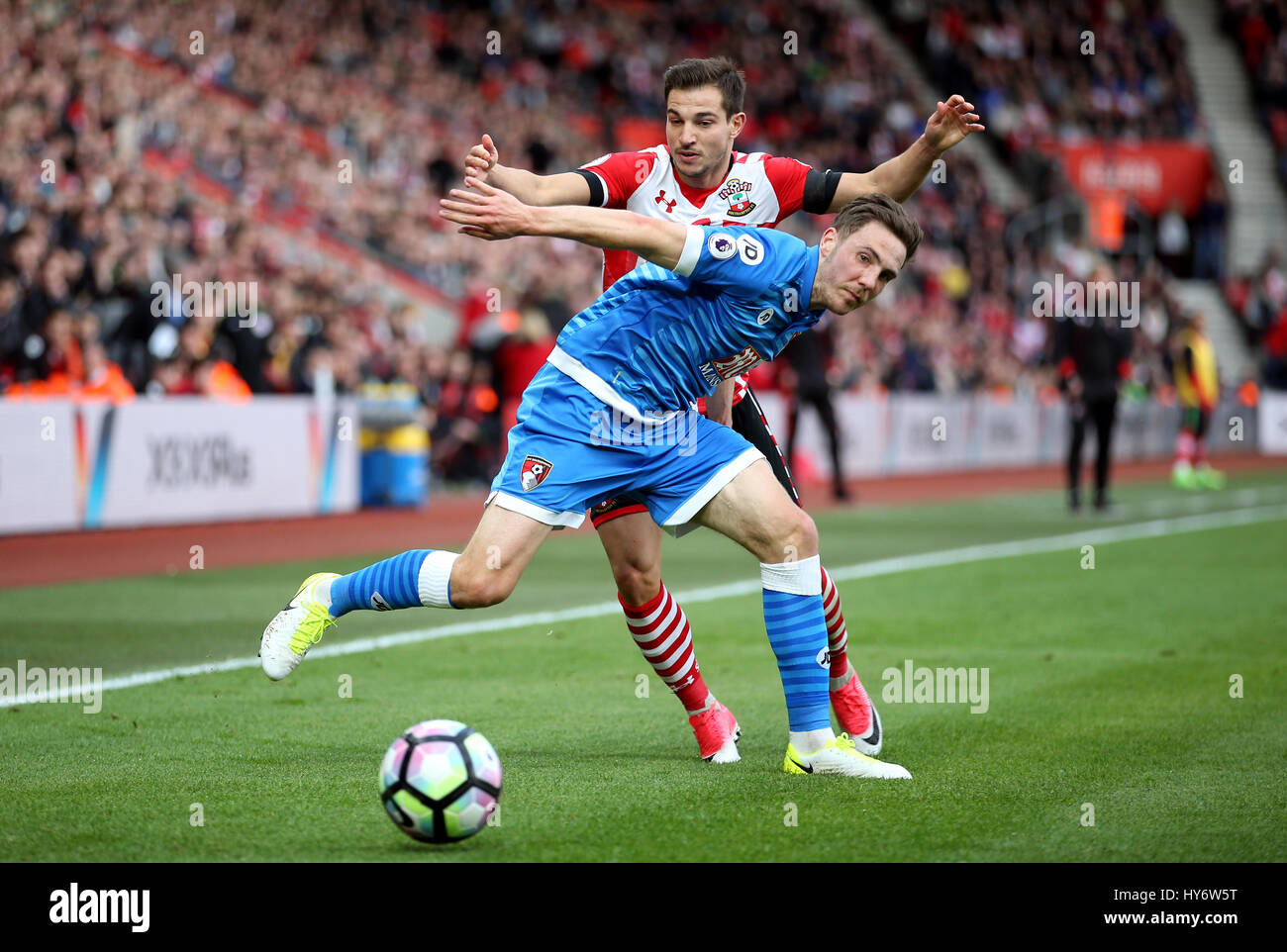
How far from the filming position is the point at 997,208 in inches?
1442

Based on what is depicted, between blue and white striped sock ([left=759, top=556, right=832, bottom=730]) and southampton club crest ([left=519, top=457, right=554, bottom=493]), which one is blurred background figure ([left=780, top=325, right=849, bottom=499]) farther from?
southampton club crest ([left=519, top=457, right=554, bottom=493])

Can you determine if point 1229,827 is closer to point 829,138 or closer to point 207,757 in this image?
point 207,757

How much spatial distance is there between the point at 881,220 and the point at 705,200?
1.10 m

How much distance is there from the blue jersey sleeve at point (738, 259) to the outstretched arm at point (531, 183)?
0.72 m

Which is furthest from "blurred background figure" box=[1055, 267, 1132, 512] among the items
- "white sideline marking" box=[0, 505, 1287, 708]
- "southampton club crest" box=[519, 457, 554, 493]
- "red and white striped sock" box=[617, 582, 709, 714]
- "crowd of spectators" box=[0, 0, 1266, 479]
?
"southampton club crest" box=[519, 457, 554, 493]

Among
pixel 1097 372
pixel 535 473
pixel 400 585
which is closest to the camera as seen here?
pixel 535 473

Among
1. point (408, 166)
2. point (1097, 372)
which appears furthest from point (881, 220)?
point (408, 166)

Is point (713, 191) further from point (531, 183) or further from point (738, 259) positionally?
point (738, 259)

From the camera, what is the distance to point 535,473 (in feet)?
17.7

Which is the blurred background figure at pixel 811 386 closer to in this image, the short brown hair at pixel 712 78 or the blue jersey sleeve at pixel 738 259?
the short brown hair at pixel 712 78

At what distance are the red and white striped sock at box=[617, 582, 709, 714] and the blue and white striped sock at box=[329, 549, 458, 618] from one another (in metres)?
0.79

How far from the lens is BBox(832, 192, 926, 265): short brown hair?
5.28 m

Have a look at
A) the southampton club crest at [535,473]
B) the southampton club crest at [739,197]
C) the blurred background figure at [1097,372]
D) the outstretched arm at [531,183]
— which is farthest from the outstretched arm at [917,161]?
the blurred background figure at [1097,372]

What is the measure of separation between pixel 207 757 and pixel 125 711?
102 cm
